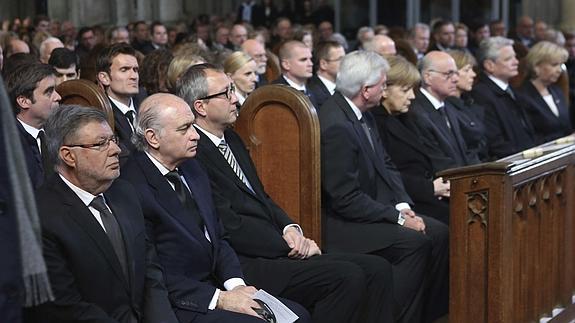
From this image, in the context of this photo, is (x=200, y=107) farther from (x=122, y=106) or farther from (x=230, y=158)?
(x=122, y=106)

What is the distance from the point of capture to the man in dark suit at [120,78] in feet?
17.4

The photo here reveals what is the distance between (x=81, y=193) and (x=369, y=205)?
1.92 meters

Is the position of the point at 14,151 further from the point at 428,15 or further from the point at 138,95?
the point at 428,15

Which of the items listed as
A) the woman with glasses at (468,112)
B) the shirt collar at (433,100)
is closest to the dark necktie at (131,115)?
the shirt collar at (433,100)

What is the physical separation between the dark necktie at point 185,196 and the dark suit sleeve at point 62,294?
30.9 inches

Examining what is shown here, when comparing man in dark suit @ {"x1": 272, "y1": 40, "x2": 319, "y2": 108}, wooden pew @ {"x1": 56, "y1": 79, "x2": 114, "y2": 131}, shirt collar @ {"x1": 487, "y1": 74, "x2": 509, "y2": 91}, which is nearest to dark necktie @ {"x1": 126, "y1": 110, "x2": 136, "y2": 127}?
wooden pew @ {"x1": 56, "y1": 79, "x2": 114, "y2": 131}

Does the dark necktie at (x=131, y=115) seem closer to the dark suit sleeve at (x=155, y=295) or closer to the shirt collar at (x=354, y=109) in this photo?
the shirt collar at (x=354, y=109)

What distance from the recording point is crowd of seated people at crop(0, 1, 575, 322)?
3.29m

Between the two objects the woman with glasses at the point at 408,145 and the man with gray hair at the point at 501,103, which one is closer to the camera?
the woman with glasses at the point at 408,145

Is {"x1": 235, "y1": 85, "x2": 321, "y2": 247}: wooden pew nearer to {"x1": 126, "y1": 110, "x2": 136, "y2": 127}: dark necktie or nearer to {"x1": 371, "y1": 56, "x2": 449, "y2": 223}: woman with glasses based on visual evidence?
{"x1": 126, "y1": 110, "x2": 136, "y2": 127}: dark necktie

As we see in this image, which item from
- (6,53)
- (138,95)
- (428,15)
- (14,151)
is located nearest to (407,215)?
(138,95)

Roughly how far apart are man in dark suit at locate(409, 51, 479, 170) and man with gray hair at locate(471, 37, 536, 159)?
2.30ft

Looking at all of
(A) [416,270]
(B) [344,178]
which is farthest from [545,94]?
(B) [344,178]

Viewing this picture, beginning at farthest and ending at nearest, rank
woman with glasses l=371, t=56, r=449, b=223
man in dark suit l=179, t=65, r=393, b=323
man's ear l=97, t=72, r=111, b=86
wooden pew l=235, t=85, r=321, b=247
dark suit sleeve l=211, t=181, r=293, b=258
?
woman with glasses l=371, t=56, r=449, b=223 < man's ear l=97, t=72, r=111, b=86 < wooden pew l=235, t=85, r=321, b=247 < dark suit sleeve l=211, t=181, r=293, b=258 < man in dark suit l=179, t=65, r=393, b=323
